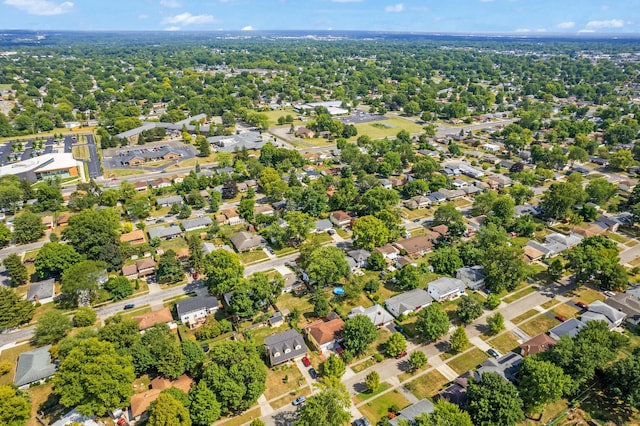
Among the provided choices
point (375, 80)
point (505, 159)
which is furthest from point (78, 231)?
point (375, 80)

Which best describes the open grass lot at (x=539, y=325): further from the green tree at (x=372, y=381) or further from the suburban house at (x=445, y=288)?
the green tree at (x=372, y=381)

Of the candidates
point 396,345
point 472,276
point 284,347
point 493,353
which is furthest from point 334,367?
point 472,276

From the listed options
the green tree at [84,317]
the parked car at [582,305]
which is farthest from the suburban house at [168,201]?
the parked car at [582,305]

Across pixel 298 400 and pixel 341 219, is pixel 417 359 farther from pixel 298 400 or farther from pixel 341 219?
pixel 341 219

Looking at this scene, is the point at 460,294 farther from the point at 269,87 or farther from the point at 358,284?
the point at 269,87

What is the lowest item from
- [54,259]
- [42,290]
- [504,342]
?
[504,342]

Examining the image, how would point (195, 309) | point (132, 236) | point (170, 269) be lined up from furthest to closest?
point (132, 236)
point (170, 269)
point (195, 309)
